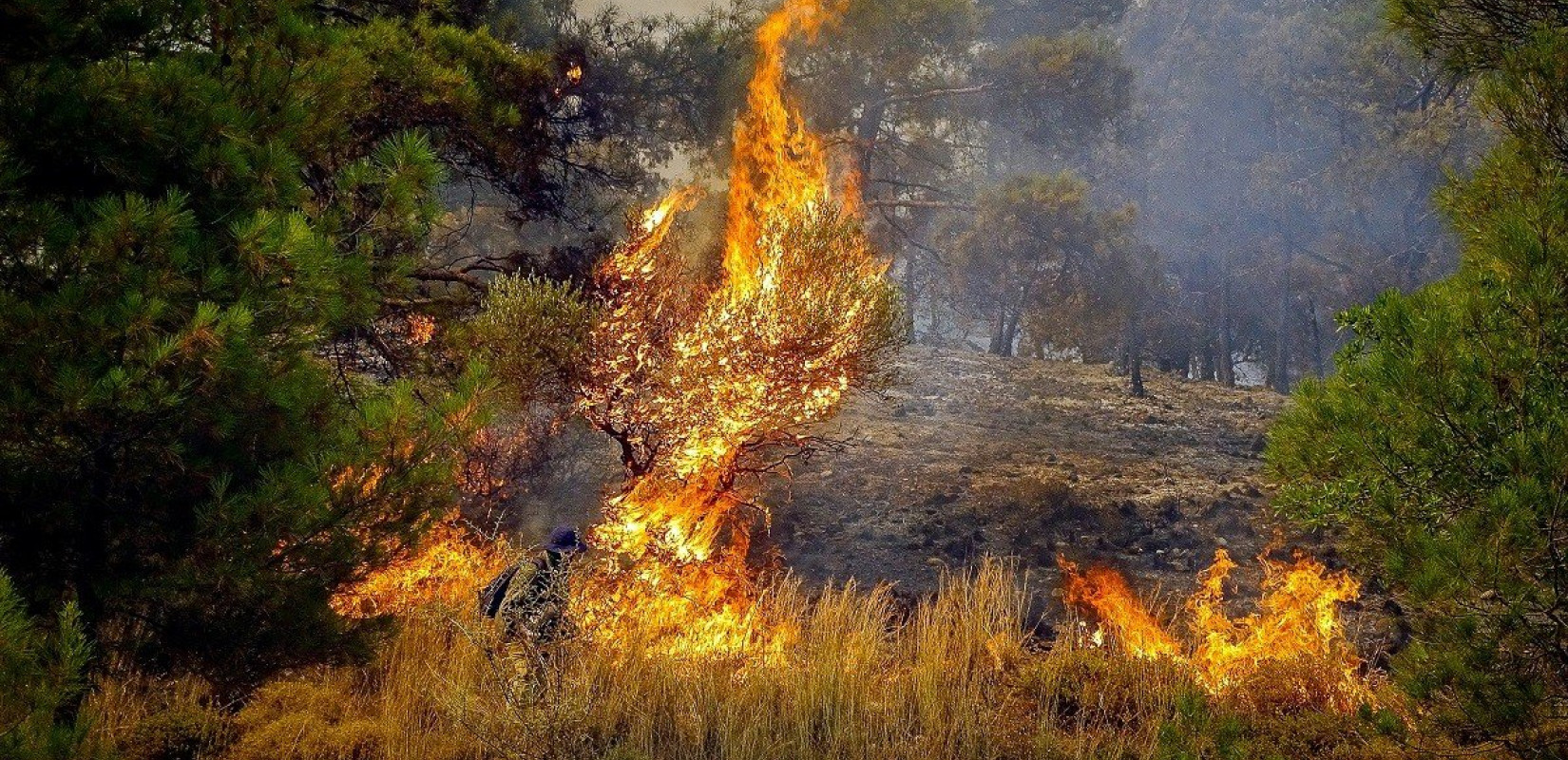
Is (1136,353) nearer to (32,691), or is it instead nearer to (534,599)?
(534,599)

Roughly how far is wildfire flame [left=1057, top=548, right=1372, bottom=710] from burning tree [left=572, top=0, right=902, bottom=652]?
4.24 meters

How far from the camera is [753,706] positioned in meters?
6.22

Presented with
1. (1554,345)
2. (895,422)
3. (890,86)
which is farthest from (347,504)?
(890,86)

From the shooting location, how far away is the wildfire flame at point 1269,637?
7.70 meters

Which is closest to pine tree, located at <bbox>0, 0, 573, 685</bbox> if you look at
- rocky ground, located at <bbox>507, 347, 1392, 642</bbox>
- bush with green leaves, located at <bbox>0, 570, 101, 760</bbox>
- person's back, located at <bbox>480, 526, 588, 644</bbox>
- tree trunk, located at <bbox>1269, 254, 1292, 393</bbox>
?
bush with green leaves, located at <bbox>0, 570, 101, 760</bbox>

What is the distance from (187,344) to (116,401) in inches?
14.9

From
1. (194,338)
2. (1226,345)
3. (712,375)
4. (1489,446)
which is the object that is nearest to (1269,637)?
(1489,446)

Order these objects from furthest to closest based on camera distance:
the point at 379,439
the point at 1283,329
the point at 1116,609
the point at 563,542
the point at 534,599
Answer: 1. the point at 1283,329
2. the point at 1116,609
3. the point at 563,542
4. the point at 534,599
5. the point at 379,439

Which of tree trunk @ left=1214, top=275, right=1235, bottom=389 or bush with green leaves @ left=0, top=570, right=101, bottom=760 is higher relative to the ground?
tree trunk @ left=1214, top=275, right=1235, bottom=389

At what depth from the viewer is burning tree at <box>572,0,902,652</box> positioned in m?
9.81

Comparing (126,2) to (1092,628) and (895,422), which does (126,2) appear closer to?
(1092,628)

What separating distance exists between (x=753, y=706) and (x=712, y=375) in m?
4.67

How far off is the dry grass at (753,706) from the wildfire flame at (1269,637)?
451mm

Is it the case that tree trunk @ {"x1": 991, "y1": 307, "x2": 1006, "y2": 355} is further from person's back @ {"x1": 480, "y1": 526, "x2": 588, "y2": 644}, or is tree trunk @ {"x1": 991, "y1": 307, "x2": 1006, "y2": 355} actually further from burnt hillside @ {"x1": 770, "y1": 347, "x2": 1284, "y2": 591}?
person's back @ {"x1": 480, "y1": 526, "x2": 588, "y2": 644}
